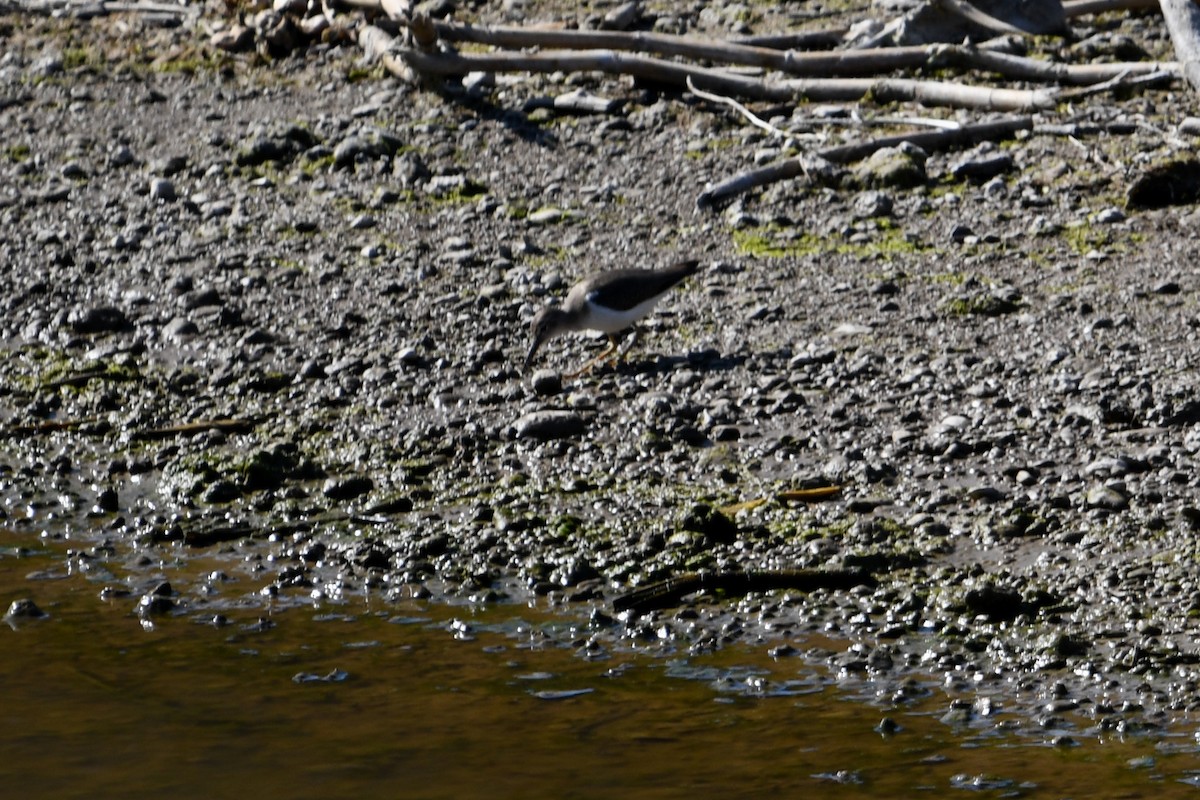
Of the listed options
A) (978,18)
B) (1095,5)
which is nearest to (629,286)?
(978,18)

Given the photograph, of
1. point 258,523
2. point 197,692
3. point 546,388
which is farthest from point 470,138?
point 197,692

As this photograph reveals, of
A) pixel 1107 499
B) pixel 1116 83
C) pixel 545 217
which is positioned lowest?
pixel 1107 499

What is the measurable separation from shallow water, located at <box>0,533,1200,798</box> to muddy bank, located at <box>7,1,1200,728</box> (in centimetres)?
28

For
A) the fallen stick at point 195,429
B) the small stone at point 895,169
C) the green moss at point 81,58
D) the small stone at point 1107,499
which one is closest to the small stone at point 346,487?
the fallen stick at point 195,429

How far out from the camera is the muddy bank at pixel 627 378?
6.67m

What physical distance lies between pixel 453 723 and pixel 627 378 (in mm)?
3616

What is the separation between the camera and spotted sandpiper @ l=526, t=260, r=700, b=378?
369 inches

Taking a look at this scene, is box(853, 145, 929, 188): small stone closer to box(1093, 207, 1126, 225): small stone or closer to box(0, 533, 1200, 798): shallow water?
box(1093, 207, 1126, 225): small stone

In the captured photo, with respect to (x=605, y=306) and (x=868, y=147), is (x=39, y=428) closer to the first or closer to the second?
(x=605, y=306)

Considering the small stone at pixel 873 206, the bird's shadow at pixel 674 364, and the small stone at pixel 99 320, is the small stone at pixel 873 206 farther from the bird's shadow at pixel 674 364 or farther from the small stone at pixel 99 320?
the small stone at pixel 99 320

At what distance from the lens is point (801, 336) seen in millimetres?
9484

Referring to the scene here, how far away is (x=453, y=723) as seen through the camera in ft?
19.1

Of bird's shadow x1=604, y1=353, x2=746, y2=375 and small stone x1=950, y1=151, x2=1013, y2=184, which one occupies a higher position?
small stone x1=950, y1=151, x2=1013, y2=184

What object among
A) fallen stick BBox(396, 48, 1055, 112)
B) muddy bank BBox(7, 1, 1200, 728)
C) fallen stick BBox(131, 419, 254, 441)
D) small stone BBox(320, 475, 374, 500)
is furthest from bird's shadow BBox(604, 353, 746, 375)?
fallen stick BBox(396, 48, 1055, 112)
